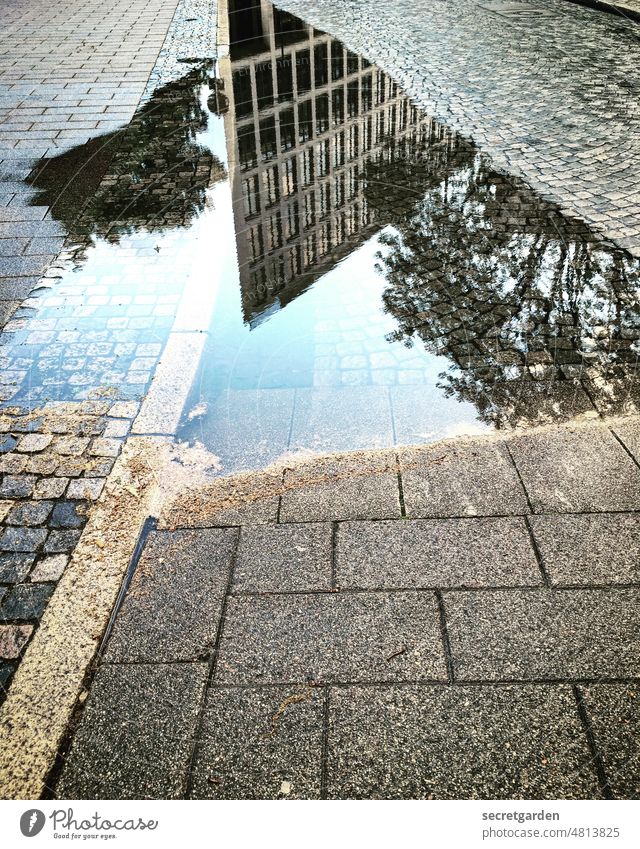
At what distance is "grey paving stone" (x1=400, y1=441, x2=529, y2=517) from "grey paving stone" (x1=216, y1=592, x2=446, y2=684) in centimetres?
74

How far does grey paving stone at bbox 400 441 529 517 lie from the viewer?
4.33 m

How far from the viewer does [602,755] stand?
2.97 m

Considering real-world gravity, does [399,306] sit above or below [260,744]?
above

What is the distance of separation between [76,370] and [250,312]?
68.5 inches

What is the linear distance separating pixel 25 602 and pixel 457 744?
236 cm

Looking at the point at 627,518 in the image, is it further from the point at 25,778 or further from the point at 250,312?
the point at 250,312

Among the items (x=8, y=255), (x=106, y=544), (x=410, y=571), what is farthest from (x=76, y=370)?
(x=410, y=571)

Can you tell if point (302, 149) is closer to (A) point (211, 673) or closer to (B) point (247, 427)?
(B) point (247, 427)

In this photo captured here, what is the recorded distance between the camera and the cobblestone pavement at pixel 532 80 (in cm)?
877

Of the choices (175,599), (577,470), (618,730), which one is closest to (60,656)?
(175,599)

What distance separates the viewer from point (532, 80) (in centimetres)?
1298
